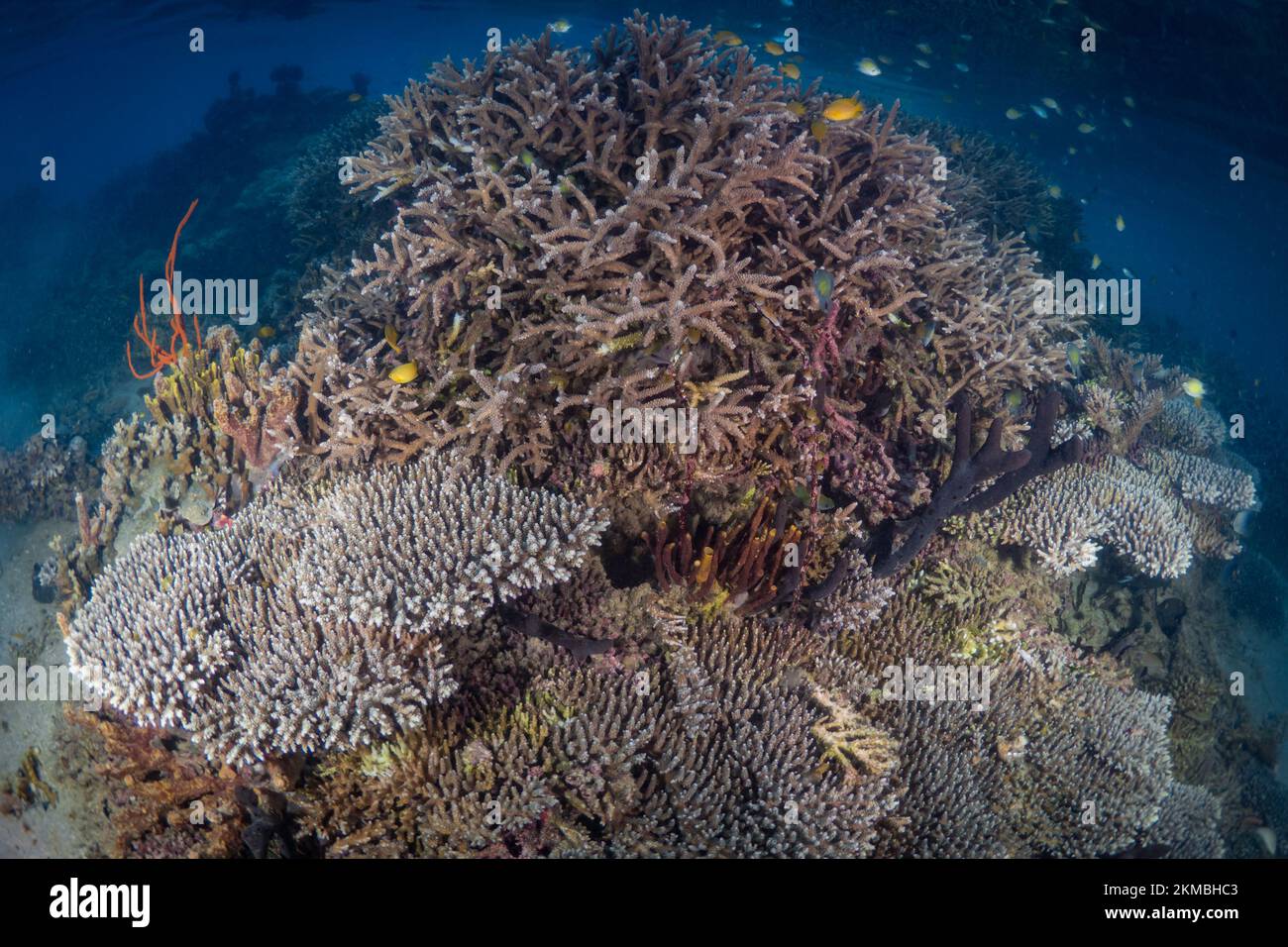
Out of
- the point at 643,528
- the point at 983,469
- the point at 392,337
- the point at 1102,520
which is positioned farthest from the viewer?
the point at 1102,520

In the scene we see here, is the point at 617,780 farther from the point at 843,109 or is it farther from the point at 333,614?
the point at 843,109

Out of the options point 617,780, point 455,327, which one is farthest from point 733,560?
point 455,327

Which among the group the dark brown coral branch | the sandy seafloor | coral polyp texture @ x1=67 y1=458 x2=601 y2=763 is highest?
the dark brown coral branch

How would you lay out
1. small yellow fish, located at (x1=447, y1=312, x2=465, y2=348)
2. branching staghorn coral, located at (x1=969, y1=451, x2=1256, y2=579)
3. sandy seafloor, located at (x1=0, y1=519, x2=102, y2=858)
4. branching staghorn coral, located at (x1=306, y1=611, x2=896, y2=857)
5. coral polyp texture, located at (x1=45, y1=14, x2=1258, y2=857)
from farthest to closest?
branching staghorn coral, located at (x1=969, y1=451, x2=1256, y2=579) → small yellow fish, located at (x1=447, y1=312, x2=465, y2=348) → sandy seafloor, located at (x1=0, y1=519, x2=102, y2=858) → coral polyp texture, located at (x1=45, y1=14, x2=1258, y2=857) → branching staghorn coral, located at (x1=306, y1=611, x2=896, y2=857)

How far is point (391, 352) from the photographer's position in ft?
17.0

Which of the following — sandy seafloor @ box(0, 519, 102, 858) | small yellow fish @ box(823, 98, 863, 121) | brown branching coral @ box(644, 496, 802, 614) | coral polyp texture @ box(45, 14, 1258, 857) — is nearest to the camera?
coral polyp texture @ box(45, 14, 1258, 857)

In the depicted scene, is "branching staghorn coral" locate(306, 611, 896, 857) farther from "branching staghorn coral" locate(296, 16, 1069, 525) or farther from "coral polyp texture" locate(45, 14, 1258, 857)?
"branching staghorn coral" locate(296, 16, 1069, 525)

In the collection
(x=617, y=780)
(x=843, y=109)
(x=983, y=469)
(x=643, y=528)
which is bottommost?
(x=617, y=780)

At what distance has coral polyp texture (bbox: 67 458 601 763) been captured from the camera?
12.0ft

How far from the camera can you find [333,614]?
3.85 metres

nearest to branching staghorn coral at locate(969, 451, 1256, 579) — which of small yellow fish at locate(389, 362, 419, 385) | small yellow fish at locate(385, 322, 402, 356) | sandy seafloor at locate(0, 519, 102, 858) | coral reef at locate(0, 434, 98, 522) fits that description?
small yellow fish at locate(389, 362, 419, 385)

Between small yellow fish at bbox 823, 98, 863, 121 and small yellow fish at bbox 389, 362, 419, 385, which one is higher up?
small yellow fish at bbox 823, 98, 863, 121

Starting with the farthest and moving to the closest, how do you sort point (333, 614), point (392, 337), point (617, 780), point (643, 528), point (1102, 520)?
1. point (1102, 520)
2. point (392, 337)
3. point (643, 528)
4. point (333, 614)
5. point (617, 780)
